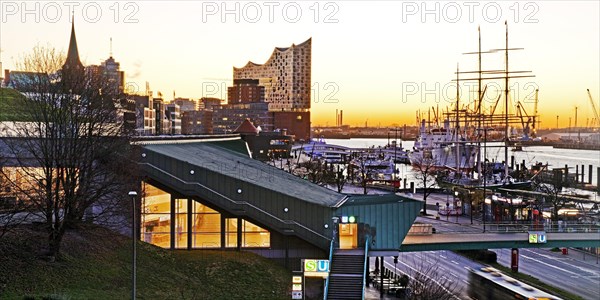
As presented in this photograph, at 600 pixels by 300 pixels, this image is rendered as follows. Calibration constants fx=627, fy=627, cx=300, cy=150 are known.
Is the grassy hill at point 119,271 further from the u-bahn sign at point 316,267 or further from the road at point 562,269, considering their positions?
the road at point 562,269

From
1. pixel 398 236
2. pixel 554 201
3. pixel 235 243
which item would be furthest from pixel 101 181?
pixel 554 201

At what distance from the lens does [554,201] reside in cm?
5919

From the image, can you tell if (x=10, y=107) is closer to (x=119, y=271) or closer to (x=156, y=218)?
(x=156, y=218)

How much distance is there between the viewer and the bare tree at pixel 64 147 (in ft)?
88.5

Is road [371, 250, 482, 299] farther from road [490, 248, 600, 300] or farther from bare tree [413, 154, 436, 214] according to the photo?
bare tree [413, 154, 436, 214]

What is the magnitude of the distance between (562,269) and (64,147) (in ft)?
119

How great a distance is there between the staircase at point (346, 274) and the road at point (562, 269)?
51.0 ft

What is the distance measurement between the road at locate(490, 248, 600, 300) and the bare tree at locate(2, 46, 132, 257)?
93.9 feet

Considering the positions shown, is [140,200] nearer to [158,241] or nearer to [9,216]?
[158,241]

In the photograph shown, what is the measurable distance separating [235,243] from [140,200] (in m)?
5.75

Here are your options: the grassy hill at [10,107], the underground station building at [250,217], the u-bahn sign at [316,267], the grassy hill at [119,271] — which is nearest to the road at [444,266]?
the underground station building at [250,217]

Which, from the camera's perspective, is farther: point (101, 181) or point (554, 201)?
point (554, 201)

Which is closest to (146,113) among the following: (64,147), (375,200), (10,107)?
(10,107)

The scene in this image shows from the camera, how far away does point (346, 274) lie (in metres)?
30.6
